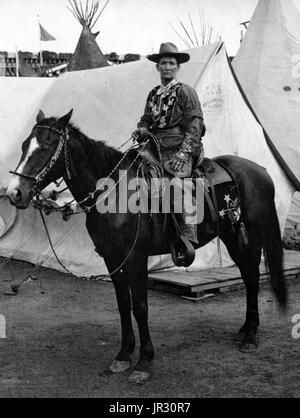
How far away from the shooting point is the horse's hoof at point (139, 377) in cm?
434

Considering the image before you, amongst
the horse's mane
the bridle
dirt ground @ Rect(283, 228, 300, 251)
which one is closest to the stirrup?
the horse's mane

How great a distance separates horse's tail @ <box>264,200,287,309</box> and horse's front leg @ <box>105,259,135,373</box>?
164 cm

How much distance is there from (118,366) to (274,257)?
196cm

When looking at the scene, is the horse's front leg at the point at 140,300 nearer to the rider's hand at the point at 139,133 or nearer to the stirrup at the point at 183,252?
the stirrup at the point at 183,252

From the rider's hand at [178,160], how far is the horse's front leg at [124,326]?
3.31 ft

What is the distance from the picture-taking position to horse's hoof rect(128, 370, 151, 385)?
434 centimetres

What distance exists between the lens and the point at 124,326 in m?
4.70

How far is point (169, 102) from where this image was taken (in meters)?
4.81

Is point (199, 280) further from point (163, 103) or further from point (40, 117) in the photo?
point (40, 117)

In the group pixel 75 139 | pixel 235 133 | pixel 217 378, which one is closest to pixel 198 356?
pixel 217 378

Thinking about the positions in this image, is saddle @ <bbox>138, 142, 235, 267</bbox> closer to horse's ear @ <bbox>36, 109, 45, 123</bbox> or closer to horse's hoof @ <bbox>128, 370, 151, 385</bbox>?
horse's ear @ <bbox>36, 109, 45, 123</bbox>

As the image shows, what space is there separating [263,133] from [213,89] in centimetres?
110

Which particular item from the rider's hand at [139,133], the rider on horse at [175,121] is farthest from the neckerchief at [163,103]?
the rider's hand at [139,133]
